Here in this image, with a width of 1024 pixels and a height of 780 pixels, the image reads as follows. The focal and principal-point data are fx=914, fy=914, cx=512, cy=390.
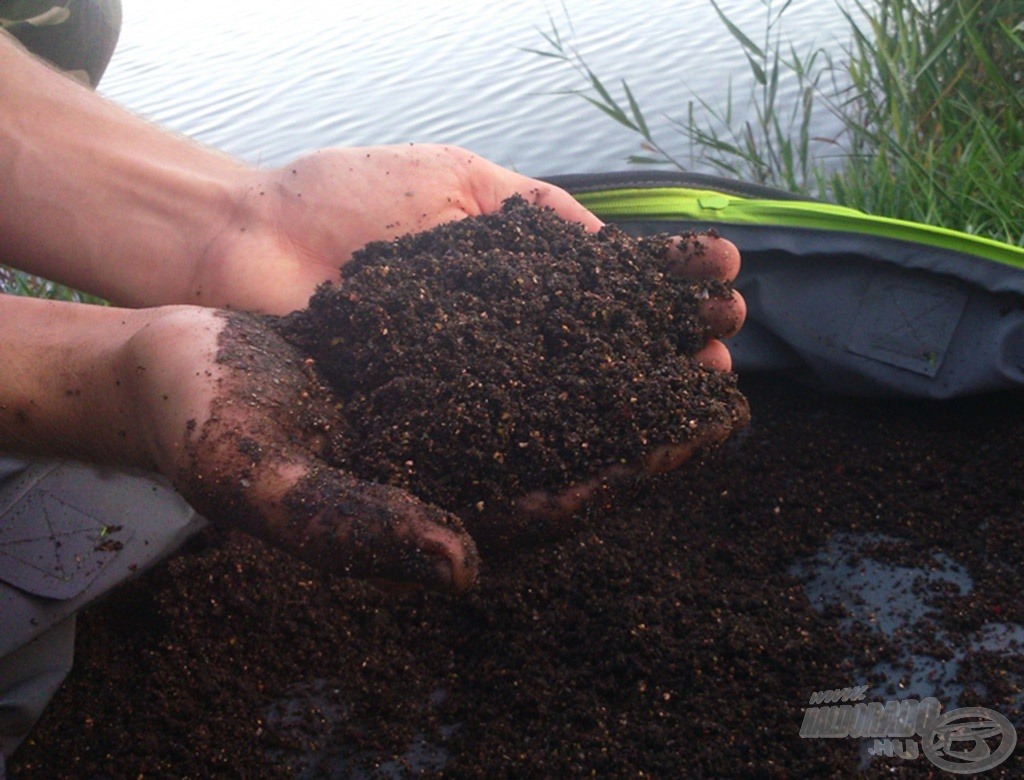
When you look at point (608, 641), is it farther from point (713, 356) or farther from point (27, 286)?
point (27, 286)

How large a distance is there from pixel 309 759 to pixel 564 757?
0.43m

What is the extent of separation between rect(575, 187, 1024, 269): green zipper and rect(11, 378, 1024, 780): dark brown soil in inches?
13.8

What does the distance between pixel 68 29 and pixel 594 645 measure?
1953mm

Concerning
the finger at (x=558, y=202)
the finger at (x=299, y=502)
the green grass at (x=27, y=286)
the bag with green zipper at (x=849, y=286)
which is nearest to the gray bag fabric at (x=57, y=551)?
the finger at (x=299, y=502)

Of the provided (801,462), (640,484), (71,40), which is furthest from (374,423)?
(71,40)

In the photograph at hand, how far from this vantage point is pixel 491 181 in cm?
Answer: 191

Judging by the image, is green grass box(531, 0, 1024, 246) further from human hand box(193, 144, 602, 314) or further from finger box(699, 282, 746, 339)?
finger box(699, 282, 746, 339)

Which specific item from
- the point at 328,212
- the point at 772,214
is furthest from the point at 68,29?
the point at 772,214

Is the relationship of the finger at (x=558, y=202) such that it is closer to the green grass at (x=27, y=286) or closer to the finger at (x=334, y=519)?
the finger at (x=334, y=519)

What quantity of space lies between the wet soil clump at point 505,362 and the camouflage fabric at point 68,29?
4.19 feet

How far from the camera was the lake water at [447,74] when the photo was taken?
3.64 meters

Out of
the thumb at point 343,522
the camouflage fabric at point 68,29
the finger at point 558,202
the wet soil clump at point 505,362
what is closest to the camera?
the thumb at point 343,522

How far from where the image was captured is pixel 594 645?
1629mm

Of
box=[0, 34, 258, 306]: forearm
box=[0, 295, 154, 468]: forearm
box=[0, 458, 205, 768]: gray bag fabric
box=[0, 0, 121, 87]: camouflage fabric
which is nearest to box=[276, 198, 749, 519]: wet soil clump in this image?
box=[0, 295, 154, 468]: forearm
